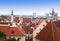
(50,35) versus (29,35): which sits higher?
(50,35)

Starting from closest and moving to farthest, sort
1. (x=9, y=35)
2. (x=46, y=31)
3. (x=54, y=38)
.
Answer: (x=54, y=38)
(x=46, y=31)
(x=9, y=35)

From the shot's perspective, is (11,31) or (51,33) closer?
(51,33)

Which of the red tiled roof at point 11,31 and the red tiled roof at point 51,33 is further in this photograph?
the red tiled roof at point 11,31

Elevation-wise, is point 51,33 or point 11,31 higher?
point 51,33

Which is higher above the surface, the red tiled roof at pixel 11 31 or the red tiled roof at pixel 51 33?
the red tiled roof at pixel 51 33

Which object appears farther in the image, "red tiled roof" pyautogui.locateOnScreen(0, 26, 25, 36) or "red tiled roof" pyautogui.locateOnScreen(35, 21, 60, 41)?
"red tiled roof" pyautogui.locateOnScreen(0, 26, 25, 36)

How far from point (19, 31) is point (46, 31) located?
1162 centimetres

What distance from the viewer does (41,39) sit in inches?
875

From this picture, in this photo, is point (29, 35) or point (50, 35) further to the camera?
point (29, 35)

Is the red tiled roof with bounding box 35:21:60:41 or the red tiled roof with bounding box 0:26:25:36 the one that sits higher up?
the red tiled roof with bounding box 35:21:60:41

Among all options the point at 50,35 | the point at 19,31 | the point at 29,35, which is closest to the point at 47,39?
the point at 50,35

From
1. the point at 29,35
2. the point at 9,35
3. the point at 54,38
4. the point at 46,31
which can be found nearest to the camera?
the point at 54,38

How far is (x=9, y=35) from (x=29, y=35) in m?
8.47

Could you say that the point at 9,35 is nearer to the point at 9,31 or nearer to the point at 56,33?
the point at 9,31
